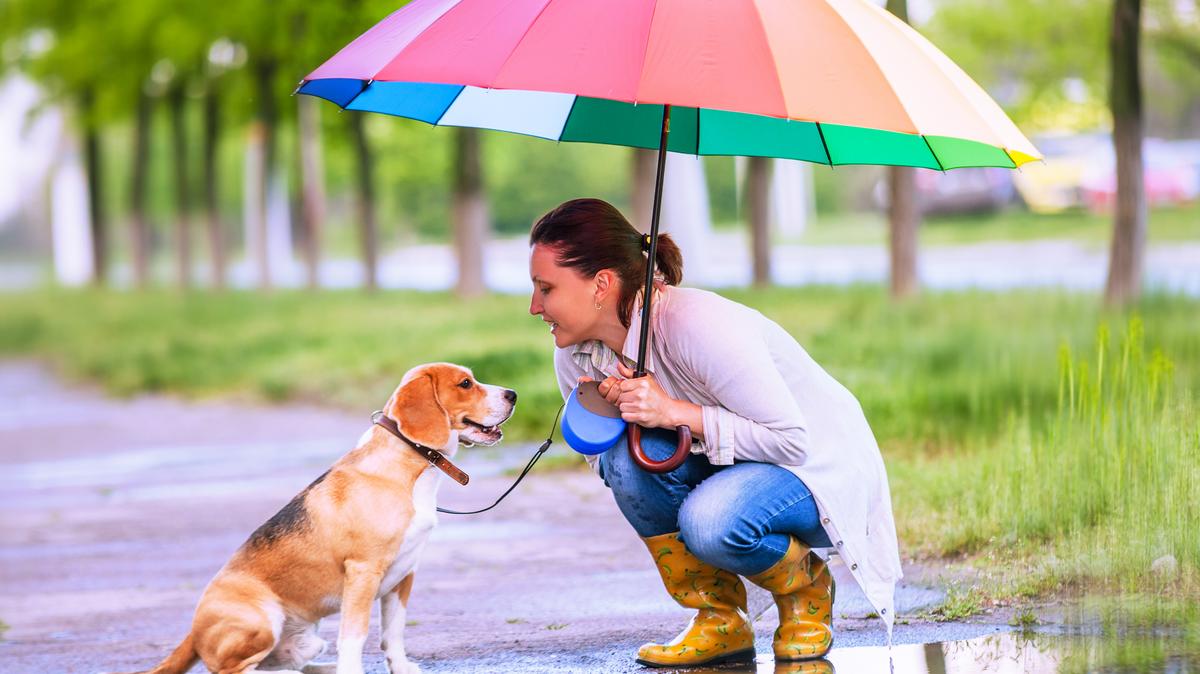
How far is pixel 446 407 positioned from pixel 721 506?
36.5 inches

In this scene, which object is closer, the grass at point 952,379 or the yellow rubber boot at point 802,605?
the yellow rubber boot at point 802,605

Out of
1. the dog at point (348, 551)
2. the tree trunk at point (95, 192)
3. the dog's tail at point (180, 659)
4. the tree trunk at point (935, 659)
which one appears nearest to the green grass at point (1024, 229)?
the tree trunk at point (95, 192)

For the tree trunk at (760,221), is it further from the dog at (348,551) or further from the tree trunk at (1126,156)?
the dog at (348,551)

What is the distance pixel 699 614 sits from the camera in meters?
5.00

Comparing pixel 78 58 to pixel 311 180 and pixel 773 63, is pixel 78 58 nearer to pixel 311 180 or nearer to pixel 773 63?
pixel 311 180

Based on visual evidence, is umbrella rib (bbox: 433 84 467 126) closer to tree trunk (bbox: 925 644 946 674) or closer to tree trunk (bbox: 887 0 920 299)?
tree trunk (bbox: 925 644 946 674)

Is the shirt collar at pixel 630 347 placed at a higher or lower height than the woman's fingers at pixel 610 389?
higher

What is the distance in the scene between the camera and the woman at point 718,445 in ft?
15.1

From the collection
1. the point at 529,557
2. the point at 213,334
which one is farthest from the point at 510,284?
the point at 529,557

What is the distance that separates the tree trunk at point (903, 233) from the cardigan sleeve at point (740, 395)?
402 inches

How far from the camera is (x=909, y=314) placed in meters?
13.4

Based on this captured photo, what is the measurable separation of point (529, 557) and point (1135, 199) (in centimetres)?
732

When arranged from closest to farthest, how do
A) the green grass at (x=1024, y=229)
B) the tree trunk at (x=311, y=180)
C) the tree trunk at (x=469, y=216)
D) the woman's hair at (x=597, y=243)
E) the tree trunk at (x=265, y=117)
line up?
the woman's hair at (x=597, y=243)
the tree trunk at (x=469, y=216)
the tree trunk at (x=265, y=117)
the tree trunk at (x=311, y=180)
the green grass at (x=1024, y=229)

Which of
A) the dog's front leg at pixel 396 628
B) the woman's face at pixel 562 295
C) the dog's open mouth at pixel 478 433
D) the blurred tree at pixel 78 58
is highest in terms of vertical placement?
the blurred tree at pixel 78 58
